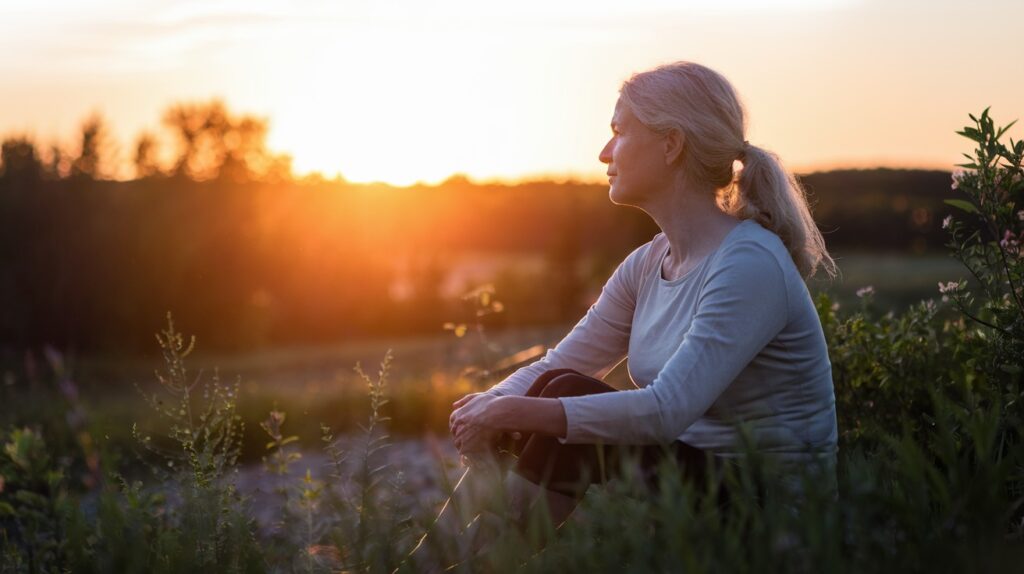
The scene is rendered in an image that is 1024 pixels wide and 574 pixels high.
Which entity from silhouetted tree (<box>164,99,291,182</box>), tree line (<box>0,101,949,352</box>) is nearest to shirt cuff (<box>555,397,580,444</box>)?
tree line (<box>0,101,949,352</box>)

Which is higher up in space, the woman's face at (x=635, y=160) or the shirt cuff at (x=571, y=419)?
the woman's face at (x=635, y=160)

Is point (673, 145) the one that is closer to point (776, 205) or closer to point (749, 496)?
point (776, 205)

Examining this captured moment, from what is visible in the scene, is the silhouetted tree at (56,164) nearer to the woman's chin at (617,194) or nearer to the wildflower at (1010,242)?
the woman's chin at (617,194)

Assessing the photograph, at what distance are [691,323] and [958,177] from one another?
938 millimetres

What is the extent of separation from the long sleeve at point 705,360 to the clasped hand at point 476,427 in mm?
263

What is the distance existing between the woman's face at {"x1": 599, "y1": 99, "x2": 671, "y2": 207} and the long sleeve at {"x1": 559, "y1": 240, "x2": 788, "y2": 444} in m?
0.45

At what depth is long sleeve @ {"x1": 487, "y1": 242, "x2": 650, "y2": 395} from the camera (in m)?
3.75

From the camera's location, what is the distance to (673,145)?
3.38 meters

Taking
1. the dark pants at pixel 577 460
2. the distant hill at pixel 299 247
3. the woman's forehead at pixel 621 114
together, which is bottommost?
the distant hill at pixel 299 247

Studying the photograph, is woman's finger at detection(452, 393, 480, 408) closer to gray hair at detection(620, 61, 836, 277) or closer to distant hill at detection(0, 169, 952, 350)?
gray hair at detection(620, 61, 836, 277)

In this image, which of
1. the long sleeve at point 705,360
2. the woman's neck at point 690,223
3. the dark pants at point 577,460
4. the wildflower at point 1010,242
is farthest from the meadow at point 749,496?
the woman's neck at point 690,223

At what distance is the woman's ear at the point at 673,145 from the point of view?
3.37m

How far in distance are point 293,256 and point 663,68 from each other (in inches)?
805

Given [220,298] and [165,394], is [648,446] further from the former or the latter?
[220,298]
